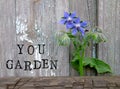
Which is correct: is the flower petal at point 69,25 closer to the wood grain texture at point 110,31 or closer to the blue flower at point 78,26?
the blue flower at point 78,26

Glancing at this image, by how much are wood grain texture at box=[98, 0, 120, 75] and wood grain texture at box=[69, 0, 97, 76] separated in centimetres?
4

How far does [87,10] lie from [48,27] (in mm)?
249

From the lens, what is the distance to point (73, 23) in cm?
271

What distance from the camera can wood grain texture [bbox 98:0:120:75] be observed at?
2.84 m

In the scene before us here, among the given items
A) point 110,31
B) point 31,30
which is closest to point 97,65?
point 110,31

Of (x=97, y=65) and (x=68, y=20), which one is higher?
(x=68, y=20)

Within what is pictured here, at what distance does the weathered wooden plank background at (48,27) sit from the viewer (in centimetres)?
279

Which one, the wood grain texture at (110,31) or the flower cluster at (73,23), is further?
the wood grain texture at (110,31)

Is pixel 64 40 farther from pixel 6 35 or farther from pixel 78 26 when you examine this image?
pixel 6 35

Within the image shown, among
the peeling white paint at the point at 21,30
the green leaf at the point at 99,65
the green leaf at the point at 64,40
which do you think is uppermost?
the peeling white paint at the point at 21,30

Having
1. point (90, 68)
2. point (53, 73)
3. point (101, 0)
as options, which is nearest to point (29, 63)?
point (53, 73)

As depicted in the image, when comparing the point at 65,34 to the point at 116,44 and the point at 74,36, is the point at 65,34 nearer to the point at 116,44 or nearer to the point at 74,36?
the point at 74,36

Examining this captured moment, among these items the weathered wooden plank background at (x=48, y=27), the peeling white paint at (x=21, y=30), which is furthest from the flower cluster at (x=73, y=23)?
the peeling white paint at (x=21, y=30)

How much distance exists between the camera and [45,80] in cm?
271
